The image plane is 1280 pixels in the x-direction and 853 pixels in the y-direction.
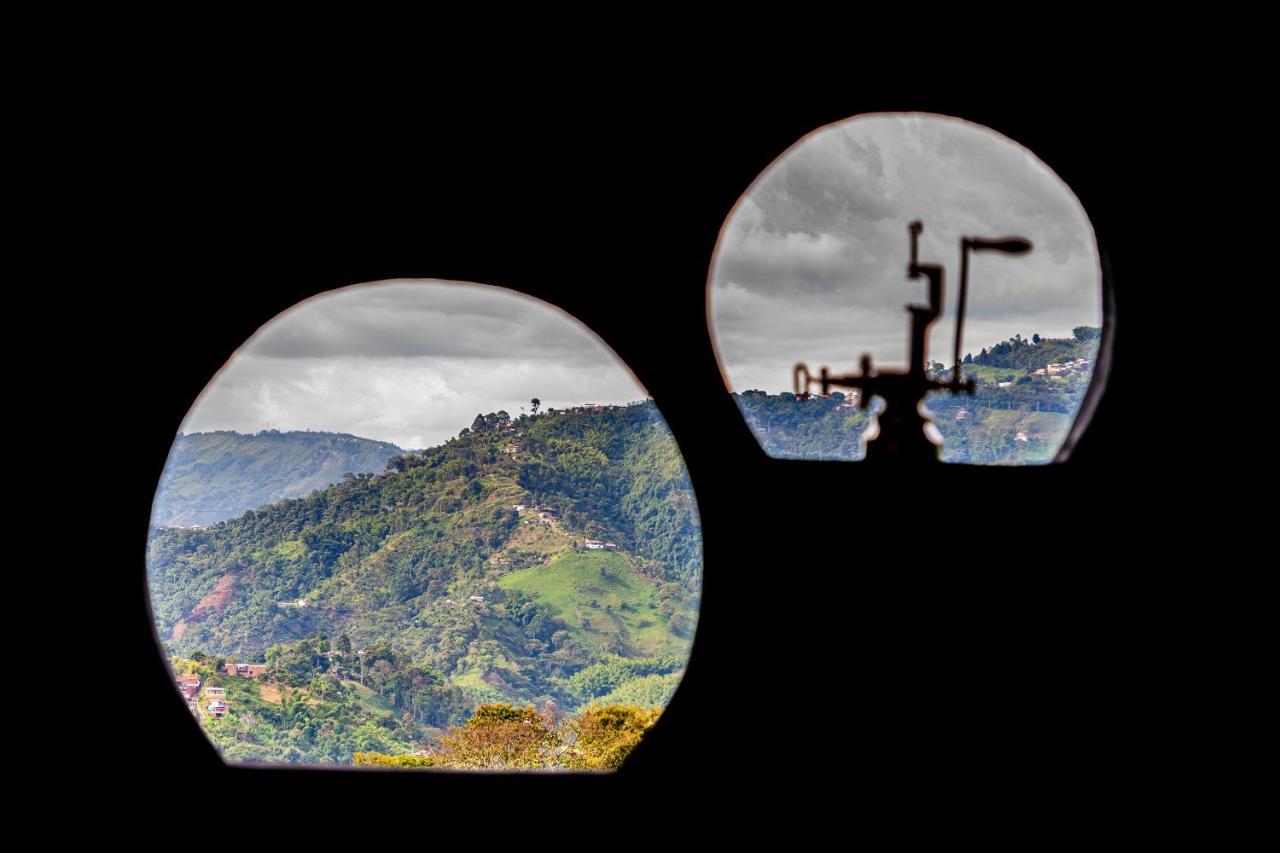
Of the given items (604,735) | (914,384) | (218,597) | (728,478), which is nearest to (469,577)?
(218,597)

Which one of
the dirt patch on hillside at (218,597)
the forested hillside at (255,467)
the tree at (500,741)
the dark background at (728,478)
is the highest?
the dark background at (728,478)

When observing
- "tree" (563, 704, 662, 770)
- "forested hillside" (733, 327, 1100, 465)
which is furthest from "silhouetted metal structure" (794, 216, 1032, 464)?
"tree" (563, 704, 662, 770)

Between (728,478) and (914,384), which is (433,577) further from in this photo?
(914,384)

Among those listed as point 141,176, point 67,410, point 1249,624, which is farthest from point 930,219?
point 67,410

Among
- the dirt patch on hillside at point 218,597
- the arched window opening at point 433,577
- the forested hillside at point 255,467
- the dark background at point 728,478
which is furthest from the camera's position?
the forested hillside at point 255,467

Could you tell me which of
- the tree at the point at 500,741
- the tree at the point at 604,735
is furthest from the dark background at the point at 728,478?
the tree at the point at 500,741

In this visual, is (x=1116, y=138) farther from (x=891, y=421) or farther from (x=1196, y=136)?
(x=891, y=421)

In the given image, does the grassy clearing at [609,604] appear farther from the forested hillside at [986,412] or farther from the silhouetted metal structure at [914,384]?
the silhouetted metal structure at [914,384]
